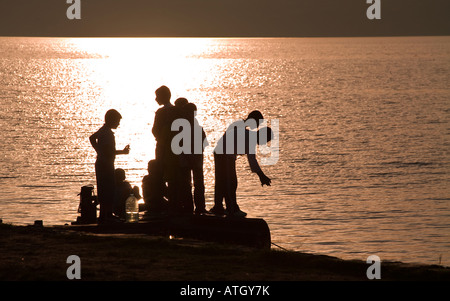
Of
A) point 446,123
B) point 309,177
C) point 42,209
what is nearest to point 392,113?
point 446,123

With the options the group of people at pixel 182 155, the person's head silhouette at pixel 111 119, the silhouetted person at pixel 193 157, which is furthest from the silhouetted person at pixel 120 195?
the person's head silhouette at pixel 111 119

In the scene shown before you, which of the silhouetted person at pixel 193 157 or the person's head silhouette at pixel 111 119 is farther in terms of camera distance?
the person's head silhouette at pixel 111 119

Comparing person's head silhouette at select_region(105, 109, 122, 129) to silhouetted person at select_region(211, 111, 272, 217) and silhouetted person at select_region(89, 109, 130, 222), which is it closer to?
silhouetted person at select_region(89, 109, 130, 222)

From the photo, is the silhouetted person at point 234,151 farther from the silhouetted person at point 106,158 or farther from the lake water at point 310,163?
the lake water at point 310,163

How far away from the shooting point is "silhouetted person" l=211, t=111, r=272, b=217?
12.2 meters

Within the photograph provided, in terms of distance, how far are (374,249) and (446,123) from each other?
33.8 metres

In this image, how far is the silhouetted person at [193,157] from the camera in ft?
41.8

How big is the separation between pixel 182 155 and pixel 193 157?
17 cm

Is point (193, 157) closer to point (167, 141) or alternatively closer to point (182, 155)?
point (182, 155)

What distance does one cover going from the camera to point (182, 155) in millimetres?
12984

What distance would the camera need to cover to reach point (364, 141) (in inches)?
1667

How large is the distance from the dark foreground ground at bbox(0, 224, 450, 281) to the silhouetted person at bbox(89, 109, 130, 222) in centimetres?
101

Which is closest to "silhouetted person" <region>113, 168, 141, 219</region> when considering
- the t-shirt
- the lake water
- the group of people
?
the group of people
